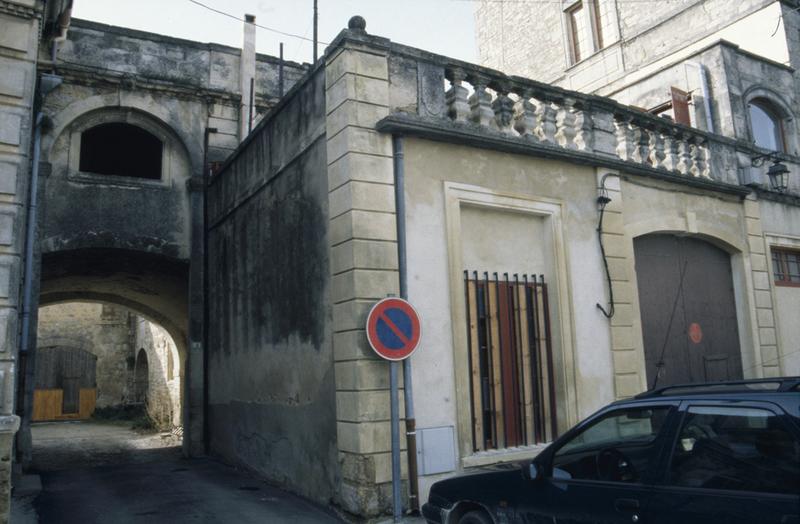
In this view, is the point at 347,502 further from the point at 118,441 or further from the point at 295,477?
the point at 118,441

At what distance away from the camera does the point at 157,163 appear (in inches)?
505

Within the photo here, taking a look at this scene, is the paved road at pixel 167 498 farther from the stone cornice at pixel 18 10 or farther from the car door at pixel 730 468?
the stone cornice at pixel 18 10

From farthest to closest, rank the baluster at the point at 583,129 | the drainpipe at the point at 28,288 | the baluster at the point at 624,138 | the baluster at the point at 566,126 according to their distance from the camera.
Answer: the drainpipe at the point at 28,288
the baluster at the point at 624,138
the baluster at the point at 583,129
the baluster at the point at 566,126

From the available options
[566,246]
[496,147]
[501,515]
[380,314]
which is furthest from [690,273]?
[501,515]

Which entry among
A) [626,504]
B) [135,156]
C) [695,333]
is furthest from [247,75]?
[626,504]

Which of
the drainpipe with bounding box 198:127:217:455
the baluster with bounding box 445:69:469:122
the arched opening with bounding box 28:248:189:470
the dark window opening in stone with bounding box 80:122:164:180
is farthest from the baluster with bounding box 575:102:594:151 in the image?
the dark window opening in stone with bounding box 80:122:164:180

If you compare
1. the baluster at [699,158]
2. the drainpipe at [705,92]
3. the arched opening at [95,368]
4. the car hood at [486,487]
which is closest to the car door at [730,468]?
the car hood at [486,487]

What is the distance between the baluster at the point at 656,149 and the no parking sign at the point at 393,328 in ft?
17.7

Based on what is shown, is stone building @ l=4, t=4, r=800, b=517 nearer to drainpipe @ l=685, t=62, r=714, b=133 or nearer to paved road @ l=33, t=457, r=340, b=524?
paved road @ l=33, t=457, r=340, b=524

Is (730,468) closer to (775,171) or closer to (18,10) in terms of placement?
(18,10)

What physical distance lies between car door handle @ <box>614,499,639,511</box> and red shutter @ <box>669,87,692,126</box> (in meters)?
9.73

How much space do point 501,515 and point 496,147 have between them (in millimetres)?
4629

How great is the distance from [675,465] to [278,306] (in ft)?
20.2

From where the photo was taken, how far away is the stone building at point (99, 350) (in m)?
24.2
